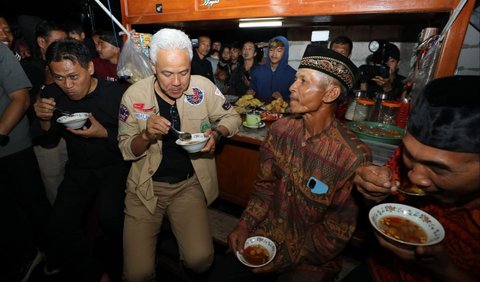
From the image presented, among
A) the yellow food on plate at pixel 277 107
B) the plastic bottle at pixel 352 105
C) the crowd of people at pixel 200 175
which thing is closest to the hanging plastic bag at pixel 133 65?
the crowd of people at pixel 200 175

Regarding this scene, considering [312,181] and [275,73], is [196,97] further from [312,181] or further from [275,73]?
[275,73]

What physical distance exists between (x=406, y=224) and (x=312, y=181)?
2.55ft

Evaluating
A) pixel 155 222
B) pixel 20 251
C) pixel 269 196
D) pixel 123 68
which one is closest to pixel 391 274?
pixel 269 196

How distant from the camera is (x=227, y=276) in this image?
7.17 feet

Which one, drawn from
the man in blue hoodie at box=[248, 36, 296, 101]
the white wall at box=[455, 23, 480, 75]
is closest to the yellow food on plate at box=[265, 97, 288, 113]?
the man in blue hoodie at box=[248, 36, 296, 101]

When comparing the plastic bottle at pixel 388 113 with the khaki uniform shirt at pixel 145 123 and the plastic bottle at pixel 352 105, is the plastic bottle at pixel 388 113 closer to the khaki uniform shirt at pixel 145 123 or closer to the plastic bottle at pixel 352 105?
the plastic bottle at pixel 352 105

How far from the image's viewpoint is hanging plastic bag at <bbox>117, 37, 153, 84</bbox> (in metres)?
3.84

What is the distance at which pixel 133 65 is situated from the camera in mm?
3861

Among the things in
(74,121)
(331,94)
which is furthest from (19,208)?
(331,94)

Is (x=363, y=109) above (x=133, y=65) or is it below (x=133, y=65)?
below

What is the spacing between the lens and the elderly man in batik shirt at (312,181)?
2.04 metres

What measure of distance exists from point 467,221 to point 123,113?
3.03 metres

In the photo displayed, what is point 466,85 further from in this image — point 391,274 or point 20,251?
point 20,251

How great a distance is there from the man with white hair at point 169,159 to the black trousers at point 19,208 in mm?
1730
